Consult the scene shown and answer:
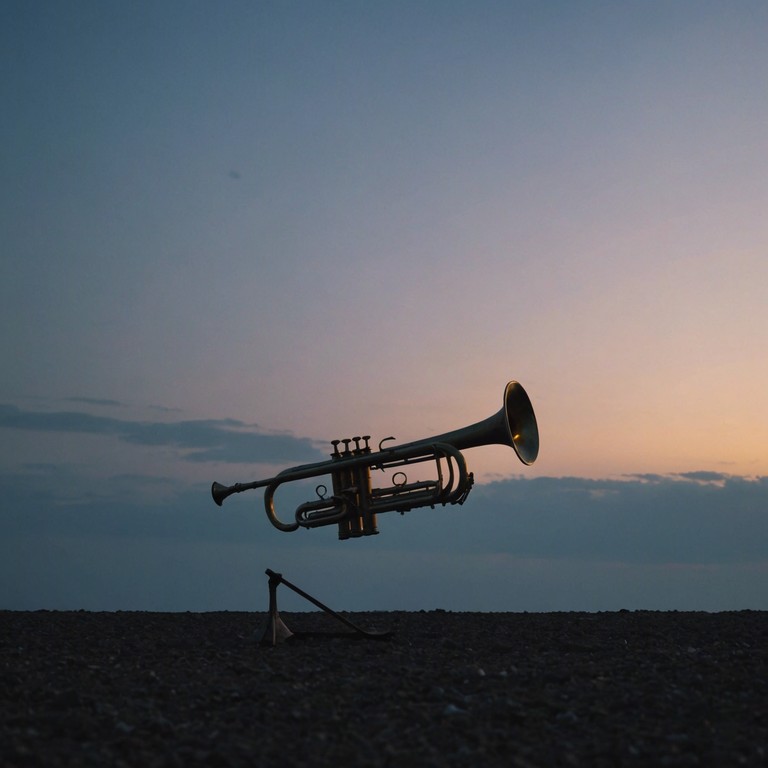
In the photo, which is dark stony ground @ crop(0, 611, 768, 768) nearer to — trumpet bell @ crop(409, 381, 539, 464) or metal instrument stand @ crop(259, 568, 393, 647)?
metal instrument stand @ crop(259, 568, 393, 647)

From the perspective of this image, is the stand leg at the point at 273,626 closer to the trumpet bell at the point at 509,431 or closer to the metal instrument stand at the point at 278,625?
the metal instrument stand at the point at 278,625

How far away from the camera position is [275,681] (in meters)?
10.2

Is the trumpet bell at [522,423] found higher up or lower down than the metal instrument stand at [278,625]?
higher up

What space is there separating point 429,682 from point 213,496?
6329 millimetres

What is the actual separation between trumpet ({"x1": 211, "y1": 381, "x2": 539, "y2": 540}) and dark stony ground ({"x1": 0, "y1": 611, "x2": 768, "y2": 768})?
5.97 ft

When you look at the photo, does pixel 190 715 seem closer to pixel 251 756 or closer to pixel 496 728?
pixel 251 756

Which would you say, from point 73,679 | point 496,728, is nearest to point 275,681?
point 73,679

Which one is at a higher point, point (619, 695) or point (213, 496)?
point (213, 496)

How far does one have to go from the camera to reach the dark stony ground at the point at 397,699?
748 cm

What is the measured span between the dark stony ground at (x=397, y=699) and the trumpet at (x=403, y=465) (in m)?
1.82

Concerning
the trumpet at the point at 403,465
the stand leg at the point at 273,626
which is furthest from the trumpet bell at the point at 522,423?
the stand leg at the point at 273,626

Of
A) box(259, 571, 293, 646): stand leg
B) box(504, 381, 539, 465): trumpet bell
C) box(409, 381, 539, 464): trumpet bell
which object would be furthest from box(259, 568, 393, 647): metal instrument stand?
box(504, 381, 539, 465): trumpet bell

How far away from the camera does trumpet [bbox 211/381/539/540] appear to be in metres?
13.3

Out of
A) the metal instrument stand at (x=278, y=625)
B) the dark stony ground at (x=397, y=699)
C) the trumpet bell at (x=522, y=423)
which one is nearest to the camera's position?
the dark stony ground at (x=397, y=699)
